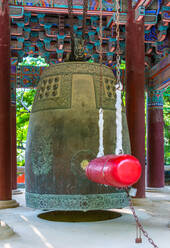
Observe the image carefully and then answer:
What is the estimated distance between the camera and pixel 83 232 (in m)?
4.65

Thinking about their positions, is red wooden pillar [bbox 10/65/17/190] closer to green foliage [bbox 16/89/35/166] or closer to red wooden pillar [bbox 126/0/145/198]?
red wooden pillar [bbox 126/0/145/198]

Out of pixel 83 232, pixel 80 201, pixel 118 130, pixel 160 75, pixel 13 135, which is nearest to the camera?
pixel 118 130

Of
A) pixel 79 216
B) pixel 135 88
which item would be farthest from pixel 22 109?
pixel 79 216

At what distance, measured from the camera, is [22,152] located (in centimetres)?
2044

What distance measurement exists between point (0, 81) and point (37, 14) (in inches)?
99.0

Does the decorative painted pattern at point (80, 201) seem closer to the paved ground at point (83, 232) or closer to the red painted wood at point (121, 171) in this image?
the paved ground at point (83, 232)

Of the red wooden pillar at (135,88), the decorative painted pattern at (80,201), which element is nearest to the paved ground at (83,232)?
the decorative painted pattern at (80,201)

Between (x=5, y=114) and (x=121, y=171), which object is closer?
(x=121, y=171)

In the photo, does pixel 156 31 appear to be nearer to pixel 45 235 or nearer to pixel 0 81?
pixel 0 81

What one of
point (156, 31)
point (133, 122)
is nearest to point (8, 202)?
point (133, 122)

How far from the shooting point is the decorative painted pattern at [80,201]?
14.5 ft

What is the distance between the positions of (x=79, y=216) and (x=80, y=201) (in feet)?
4.92

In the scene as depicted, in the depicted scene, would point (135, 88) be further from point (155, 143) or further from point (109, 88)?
point (155, 143)

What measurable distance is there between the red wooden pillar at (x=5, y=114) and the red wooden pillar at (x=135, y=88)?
2.37 m
